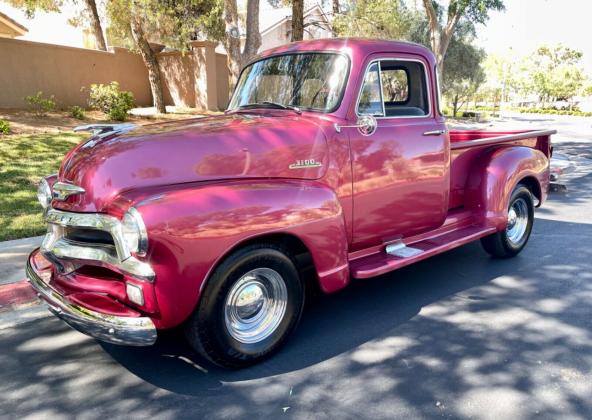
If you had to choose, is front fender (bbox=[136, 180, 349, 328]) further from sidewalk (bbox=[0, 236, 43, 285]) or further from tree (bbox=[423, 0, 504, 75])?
tree (bbox=[423, 0, 504, 75])

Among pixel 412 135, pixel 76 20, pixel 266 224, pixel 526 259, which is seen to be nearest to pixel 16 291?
pixel 266 224

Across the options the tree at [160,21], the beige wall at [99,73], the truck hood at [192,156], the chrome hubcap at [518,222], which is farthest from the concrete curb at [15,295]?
the beige wall at [99,73]

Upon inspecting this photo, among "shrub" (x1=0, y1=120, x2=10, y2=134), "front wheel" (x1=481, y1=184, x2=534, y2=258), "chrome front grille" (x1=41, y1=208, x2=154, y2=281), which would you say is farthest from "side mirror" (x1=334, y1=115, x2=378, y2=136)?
"shrub" (x1=0, y1=120, x2=10, y2=134)

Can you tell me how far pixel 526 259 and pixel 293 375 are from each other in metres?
3.36

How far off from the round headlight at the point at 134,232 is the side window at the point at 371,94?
1913mm

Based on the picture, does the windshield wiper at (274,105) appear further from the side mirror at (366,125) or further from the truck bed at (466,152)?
the truck bed at (466,152)

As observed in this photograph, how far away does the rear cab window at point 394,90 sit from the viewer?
Answer: 12.6 feet

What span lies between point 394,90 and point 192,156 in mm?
2363

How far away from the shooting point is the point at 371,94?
12.6 ft

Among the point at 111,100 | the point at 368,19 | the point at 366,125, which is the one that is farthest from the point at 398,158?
the point at 368,19

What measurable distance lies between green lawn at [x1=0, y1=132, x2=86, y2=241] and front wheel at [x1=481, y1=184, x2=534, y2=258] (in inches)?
201

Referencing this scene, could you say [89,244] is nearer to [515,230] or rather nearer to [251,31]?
[515,230]

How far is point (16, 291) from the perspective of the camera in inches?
170

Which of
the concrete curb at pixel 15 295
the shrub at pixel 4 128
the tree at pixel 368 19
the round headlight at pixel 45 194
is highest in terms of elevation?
the tree at pixel 368 19
